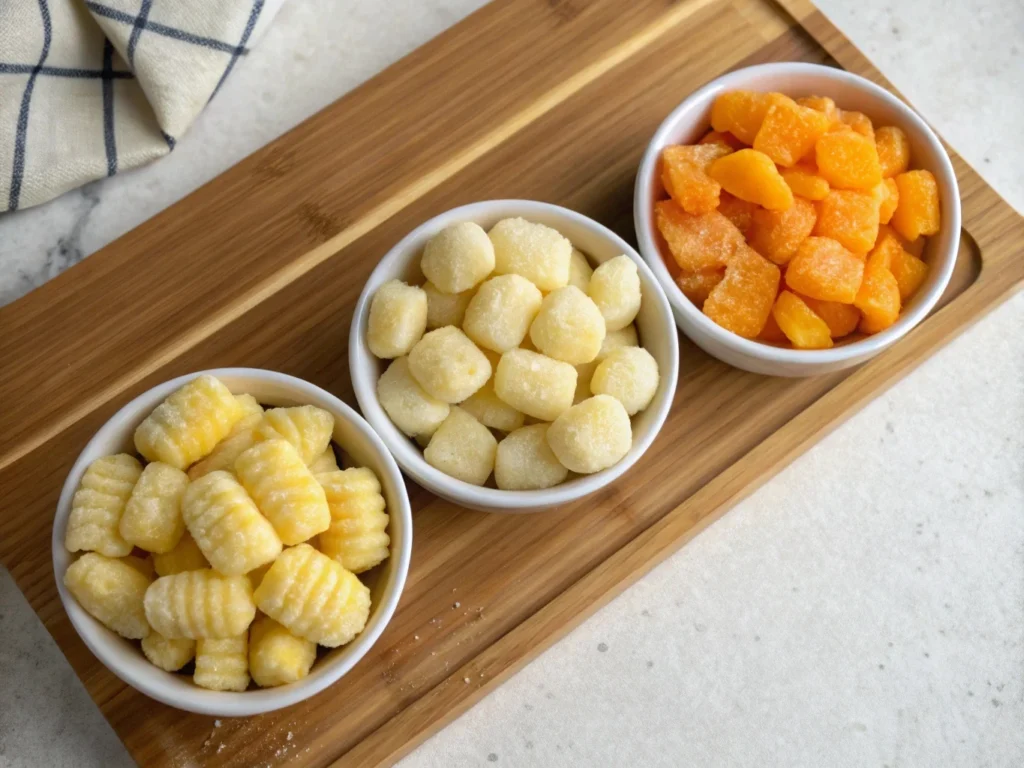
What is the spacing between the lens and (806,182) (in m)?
1.20

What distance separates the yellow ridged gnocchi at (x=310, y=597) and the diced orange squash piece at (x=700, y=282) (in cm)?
54

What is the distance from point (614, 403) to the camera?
108 centimetres

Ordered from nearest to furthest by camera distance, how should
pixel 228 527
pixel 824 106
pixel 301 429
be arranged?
pixel 228 527, pixel 301 429, pixel 824 106

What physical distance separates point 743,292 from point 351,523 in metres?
0.54

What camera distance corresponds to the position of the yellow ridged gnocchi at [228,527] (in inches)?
37.5

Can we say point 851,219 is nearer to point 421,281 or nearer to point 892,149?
point 892,149

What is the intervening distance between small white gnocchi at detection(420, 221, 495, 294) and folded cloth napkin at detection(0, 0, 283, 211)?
1.84 feet

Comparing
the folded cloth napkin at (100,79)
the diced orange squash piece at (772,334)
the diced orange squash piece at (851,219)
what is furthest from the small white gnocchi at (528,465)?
the folded cloth napkin at (100,79)

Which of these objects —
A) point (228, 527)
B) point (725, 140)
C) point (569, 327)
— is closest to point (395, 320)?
point (569, 327)

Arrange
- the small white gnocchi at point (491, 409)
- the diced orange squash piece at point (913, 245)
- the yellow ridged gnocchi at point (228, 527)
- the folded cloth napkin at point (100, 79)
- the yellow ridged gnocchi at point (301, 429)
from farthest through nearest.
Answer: the folded cloth napkin at point (100, 79)
the diced orange squash piece at point (913, 245)
the small white gnocchi at point (491, 409)
the yellow ridged gnocchi at point (301, 429)
the yellow ridged gnocchi at point (228, 527)

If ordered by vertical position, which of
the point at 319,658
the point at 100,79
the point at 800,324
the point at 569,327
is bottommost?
the point at 319,658

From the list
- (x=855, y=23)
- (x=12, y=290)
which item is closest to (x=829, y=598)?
(x=855, y=23)

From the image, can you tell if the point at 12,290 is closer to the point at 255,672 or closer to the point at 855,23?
the point at 255,672

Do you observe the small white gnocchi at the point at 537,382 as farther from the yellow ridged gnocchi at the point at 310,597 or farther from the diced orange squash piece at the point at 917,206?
the diced orange squash piece at the point at 917,206
